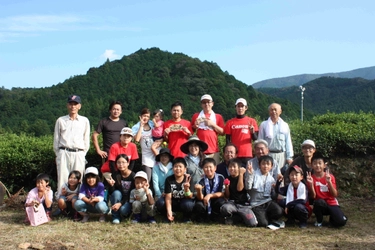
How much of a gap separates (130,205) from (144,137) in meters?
1.06

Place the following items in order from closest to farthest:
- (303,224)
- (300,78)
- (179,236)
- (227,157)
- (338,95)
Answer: (179,236)
(303,224)
(227,157)
(338,95)
(300,78)

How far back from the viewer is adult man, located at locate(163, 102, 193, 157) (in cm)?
615

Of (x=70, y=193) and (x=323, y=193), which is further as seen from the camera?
(x=70, y=193)

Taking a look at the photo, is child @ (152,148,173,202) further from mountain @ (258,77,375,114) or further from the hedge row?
mountain @ (258,77,375,114)

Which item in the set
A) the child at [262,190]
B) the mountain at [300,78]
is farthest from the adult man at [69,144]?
the mountain at [300,78]

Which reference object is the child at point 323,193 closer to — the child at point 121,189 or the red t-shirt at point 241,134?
the red t-shirt at point 241,134

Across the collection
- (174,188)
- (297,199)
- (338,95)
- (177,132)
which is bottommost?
(297,199)

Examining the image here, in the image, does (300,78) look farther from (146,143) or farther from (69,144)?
(69,144)

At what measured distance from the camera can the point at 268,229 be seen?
530 cm

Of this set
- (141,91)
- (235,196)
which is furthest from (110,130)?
(141,91)

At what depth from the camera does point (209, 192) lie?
5695 millimetres

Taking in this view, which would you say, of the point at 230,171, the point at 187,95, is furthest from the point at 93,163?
the point at 187,95

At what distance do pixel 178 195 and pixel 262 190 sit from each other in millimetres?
1095

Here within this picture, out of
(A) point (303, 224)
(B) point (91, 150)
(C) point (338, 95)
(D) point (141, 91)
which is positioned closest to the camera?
(A) point (303, 224)
